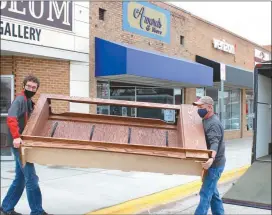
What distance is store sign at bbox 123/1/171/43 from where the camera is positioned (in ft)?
42.8

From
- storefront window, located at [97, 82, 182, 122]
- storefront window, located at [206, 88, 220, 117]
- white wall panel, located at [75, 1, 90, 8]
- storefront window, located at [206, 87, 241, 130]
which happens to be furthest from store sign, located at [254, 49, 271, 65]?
white wall panel, located at [75, 1, 90, 8]

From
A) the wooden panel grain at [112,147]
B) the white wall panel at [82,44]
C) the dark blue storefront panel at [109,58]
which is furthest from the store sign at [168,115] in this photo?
the wooden panel grain at [112,147]

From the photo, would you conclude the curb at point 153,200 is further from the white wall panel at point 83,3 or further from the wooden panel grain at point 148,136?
the white wall panel at point 83,3

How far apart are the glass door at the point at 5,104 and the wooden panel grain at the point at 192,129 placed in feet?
20.9

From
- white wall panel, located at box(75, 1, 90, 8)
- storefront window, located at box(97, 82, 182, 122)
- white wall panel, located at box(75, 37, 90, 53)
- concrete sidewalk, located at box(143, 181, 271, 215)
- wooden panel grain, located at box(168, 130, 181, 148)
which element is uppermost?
white wall panel, located at box(75, 1, 90, 8)

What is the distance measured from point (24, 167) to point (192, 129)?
6.95 feet

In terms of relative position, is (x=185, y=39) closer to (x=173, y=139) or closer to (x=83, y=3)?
(x=83, y=3)

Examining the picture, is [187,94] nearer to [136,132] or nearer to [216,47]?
[216,47]

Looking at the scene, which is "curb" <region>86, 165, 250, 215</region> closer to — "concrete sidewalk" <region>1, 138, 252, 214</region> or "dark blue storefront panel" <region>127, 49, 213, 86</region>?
"concrete sidewalk" <region>1, 138, 252, 214</region>

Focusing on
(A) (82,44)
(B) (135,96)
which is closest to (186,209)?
(A) (82,44)

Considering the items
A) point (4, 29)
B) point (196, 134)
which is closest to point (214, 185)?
point (196, 134)

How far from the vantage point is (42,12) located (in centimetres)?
1010

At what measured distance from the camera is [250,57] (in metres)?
23.2

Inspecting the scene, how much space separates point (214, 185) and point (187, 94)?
470 inches
